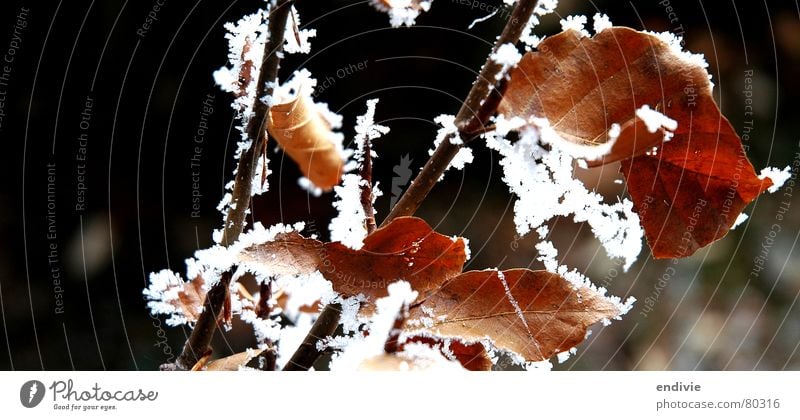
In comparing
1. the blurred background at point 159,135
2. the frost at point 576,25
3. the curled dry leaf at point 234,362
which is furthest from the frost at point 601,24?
the blurred background at point 159,135

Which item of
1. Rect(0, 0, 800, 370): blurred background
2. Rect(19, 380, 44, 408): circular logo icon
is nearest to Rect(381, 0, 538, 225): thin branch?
Rect(19, 380, 44, 408): circular logo icon

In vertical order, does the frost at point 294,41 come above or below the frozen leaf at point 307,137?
above

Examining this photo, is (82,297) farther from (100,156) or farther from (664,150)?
(664,150)

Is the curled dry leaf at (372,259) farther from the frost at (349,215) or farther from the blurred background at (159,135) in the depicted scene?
the blurred background at (159,135)

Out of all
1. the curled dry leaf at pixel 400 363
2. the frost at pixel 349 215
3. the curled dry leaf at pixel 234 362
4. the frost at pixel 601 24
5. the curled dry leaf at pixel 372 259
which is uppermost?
the frost at pixel 601 24

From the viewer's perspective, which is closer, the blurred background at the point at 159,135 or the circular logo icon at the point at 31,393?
the circular logo icon at the point at 31,393

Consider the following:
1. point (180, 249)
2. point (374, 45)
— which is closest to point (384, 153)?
point (374, 45)

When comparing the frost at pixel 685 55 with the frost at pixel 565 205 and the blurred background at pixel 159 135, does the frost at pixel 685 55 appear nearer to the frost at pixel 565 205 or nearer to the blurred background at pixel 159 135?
the frost at pixel 565 205
